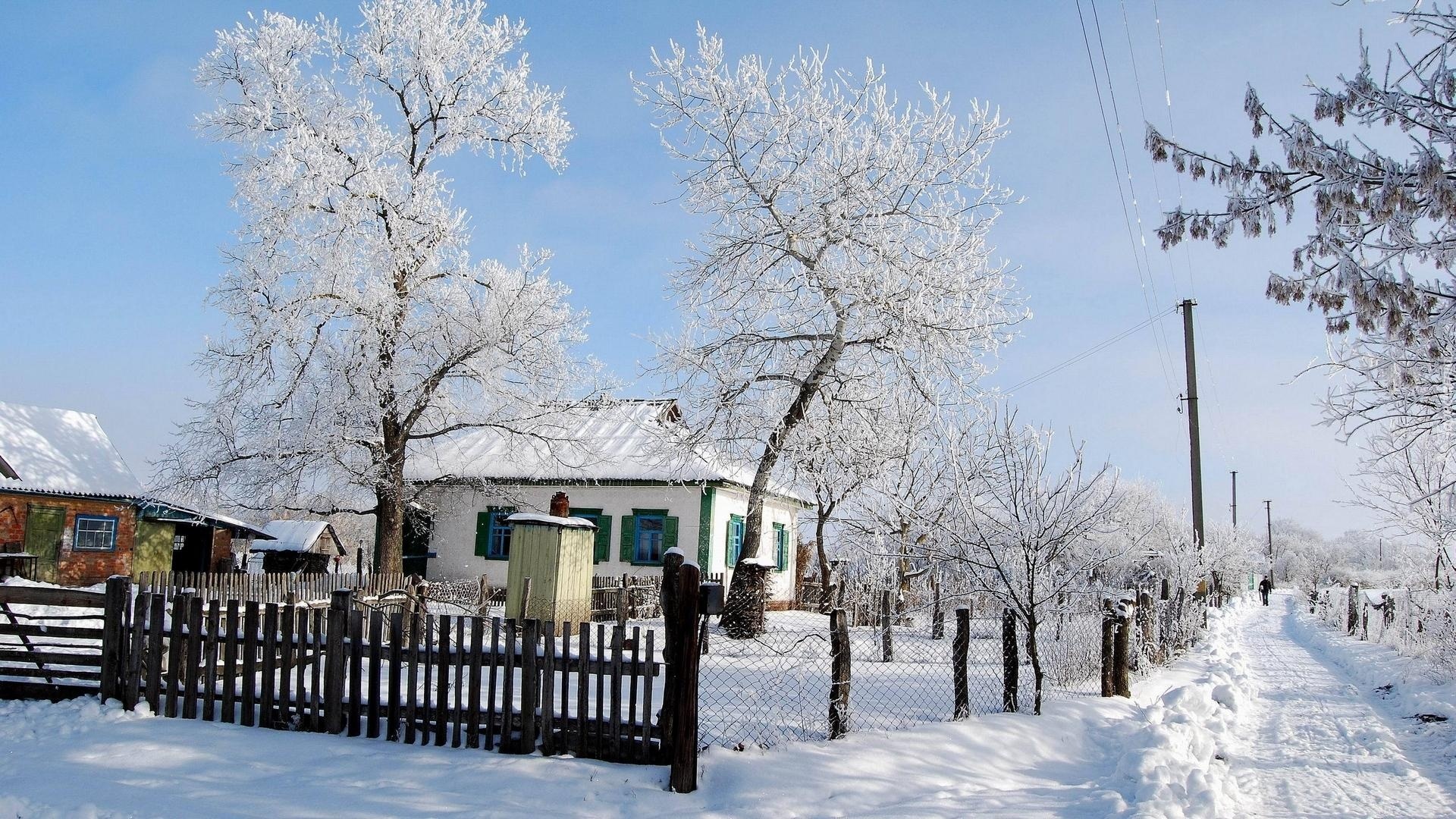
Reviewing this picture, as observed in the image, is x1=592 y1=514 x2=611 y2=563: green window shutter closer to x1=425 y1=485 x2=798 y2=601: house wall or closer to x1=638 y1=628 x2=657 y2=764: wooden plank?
x1=425 y1=485 x2=798 y2=601: house wall

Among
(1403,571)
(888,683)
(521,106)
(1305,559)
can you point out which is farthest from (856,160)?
(1305,559)

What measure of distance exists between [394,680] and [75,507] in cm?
2346

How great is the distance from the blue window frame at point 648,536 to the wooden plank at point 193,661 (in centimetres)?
1468

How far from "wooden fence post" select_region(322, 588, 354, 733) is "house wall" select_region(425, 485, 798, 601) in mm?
14416

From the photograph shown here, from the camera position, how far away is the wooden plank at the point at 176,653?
7.13 meters

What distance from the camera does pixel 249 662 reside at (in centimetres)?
698

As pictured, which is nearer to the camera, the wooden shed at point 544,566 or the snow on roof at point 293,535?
the wooden shed at point 544,566

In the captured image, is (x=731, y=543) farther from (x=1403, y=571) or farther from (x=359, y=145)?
(x=1403, y=571)

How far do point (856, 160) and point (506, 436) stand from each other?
1160 cm

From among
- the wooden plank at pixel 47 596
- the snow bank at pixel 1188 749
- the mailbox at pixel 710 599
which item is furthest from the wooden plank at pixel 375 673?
the snow bank at pixel 1188 749

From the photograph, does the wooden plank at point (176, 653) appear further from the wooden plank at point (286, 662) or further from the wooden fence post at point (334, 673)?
the wooden fence post at point (334, 673)

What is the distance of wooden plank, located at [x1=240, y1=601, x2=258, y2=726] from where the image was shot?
6961mm

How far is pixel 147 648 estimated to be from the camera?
729 cm

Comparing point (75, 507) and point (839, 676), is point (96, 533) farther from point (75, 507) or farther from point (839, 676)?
point (839, 676)
